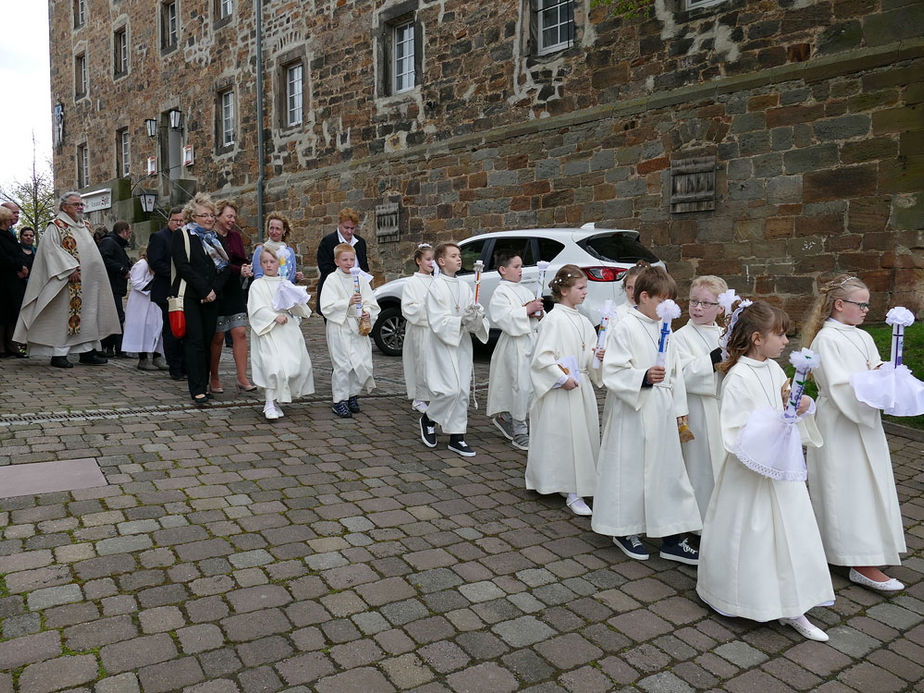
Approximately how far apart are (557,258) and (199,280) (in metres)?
4.24

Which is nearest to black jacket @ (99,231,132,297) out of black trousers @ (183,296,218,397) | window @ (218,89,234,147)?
black trousers @ (183,296,218,397)

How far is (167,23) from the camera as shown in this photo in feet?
76.5

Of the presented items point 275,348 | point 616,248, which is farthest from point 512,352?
point 616,248

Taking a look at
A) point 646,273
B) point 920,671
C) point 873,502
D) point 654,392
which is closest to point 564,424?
point 654,392

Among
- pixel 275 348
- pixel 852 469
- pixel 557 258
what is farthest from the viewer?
pixel 557 258

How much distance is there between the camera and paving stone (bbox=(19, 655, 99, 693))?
255 cm

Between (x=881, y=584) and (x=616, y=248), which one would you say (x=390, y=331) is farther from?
(x=881, y=584)

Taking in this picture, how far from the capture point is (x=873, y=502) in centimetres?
380

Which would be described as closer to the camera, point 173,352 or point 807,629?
point 807,629

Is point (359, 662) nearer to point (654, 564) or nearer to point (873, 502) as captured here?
point (654, 564)

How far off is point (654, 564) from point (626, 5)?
9.39 meters

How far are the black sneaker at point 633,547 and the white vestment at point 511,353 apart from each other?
7.06 feet

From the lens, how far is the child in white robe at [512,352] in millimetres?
5996

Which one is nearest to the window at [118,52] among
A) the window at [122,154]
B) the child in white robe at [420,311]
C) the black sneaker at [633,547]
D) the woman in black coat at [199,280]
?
the window at [122,154]
